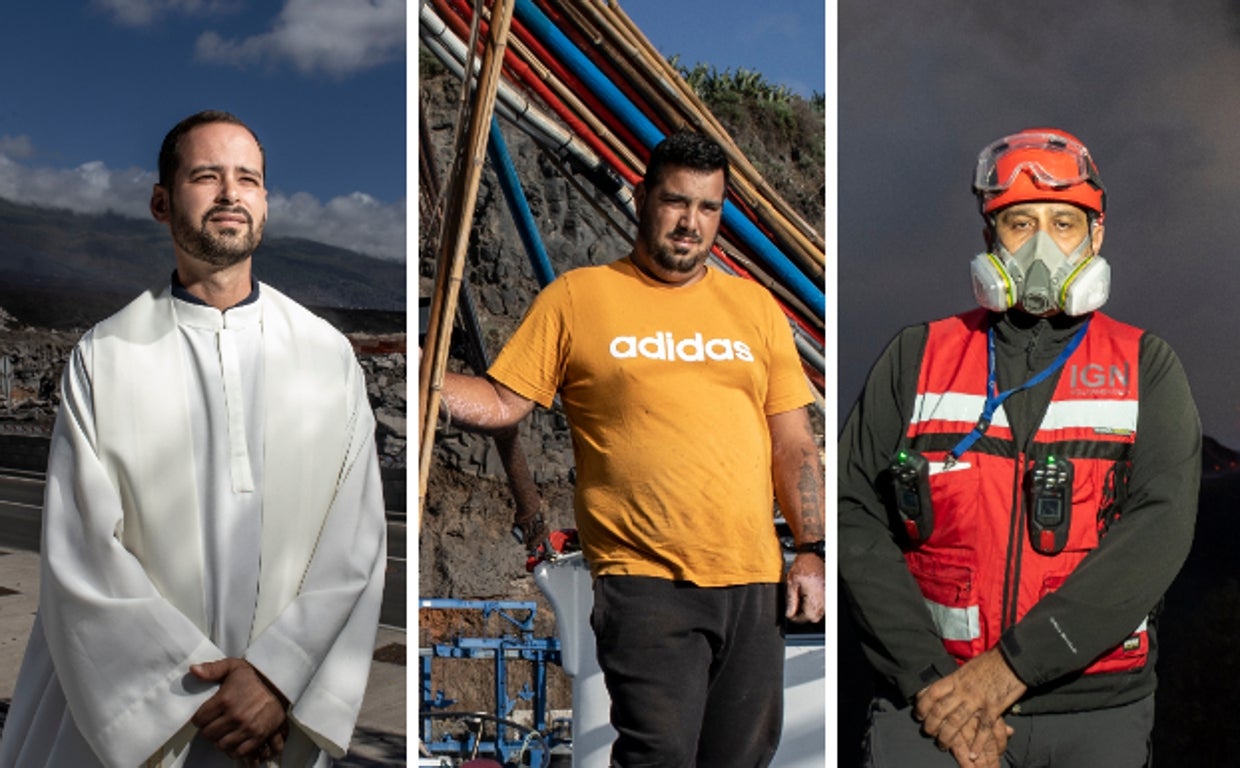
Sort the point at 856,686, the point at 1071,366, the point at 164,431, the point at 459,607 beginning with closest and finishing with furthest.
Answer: the point at 164,431 < the point at 1071,366 < the point at 856,686 < the point at 459,607

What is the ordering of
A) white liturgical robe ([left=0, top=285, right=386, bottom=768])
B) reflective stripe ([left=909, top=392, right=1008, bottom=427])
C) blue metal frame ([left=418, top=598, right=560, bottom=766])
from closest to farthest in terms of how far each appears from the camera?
white liturgical robe ([left=0, top=285, right=386, bottom=768]) → reflective stripe ([left=909, top=392, right=1008, bottom=427]) → blue metal frame ([left=418, top=598, right=560, bottom=766])

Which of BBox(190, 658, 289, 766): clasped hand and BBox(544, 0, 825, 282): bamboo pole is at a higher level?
BBox(544, 0, 825, 282): bamboo pole

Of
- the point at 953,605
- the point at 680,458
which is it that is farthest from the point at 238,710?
the point at 953,605

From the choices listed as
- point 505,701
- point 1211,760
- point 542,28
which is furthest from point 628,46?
point 1211,760

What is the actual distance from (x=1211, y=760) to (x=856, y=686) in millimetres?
972

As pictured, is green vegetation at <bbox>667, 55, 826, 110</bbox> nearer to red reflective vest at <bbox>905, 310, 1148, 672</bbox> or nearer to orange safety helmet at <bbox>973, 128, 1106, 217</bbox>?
orange safety helmet at <bbox>973, 128, 1106, 217</bbox>

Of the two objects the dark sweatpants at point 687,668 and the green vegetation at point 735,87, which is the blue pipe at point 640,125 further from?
the dark sweatpants at point 687,668

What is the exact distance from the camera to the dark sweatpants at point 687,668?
307cm

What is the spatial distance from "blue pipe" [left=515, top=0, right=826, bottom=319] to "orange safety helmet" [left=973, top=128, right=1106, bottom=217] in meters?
0.52

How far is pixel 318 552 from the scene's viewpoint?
2934 millimetres

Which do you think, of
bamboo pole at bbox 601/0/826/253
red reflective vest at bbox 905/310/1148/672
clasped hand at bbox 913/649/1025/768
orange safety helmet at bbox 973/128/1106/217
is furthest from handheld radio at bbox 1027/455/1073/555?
bamboo pole at bbox 601/0/826/253

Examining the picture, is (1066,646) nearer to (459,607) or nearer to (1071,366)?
(1071,366)

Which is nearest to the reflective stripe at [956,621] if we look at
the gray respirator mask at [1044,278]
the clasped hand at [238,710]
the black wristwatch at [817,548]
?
the black wristwatch at [817,548]

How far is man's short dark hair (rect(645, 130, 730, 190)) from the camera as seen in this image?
10.6 feet
